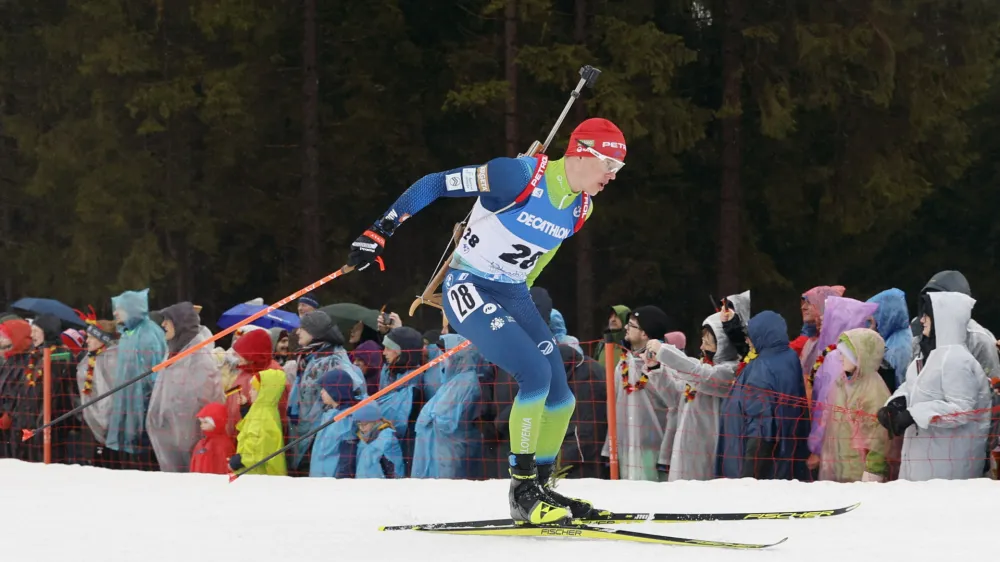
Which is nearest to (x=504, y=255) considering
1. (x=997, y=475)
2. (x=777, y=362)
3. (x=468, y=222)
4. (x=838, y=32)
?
(x=468, y=222)

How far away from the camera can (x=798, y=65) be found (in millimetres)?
16531

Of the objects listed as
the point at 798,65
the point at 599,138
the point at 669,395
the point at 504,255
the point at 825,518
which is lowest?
the point at 825,518

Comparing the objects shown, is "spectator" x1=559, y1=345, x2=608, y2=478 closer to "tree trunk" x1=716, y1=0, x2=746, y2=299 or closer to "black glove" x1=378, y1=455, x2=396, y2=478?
"black glove" x1=378, y1=455, x2=396, y2=478

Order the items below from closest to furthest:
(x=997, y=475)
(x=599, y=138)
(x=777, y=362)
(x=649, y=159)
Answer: (x=599, y=138), (x=997, y=475), (x=777, y=362), (x=649, y=159)

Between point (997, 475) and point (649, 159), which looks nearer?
point (997, 475)

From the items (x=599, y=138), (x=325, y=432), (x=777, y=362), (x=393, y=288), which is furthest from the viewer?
(x=393, y=288)

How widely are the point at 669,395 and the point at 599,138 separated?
2467mm

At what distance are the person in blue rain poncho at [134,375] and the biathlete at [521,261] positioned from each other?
404 centimetres

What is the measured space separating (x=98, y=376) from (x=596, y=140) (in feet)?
16.5

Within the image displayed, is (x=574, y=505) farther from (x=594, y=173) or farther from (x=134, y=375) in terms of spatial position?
(x=134, y=375)

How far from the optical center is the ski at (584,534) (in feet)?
18.3

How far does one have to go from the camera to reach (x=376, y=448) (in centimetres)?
843

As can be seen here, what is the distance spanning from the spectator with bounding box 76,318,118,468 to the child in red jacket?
97 cm

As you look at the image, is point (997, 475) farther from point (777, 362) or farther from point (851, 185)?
point (851, 185)
